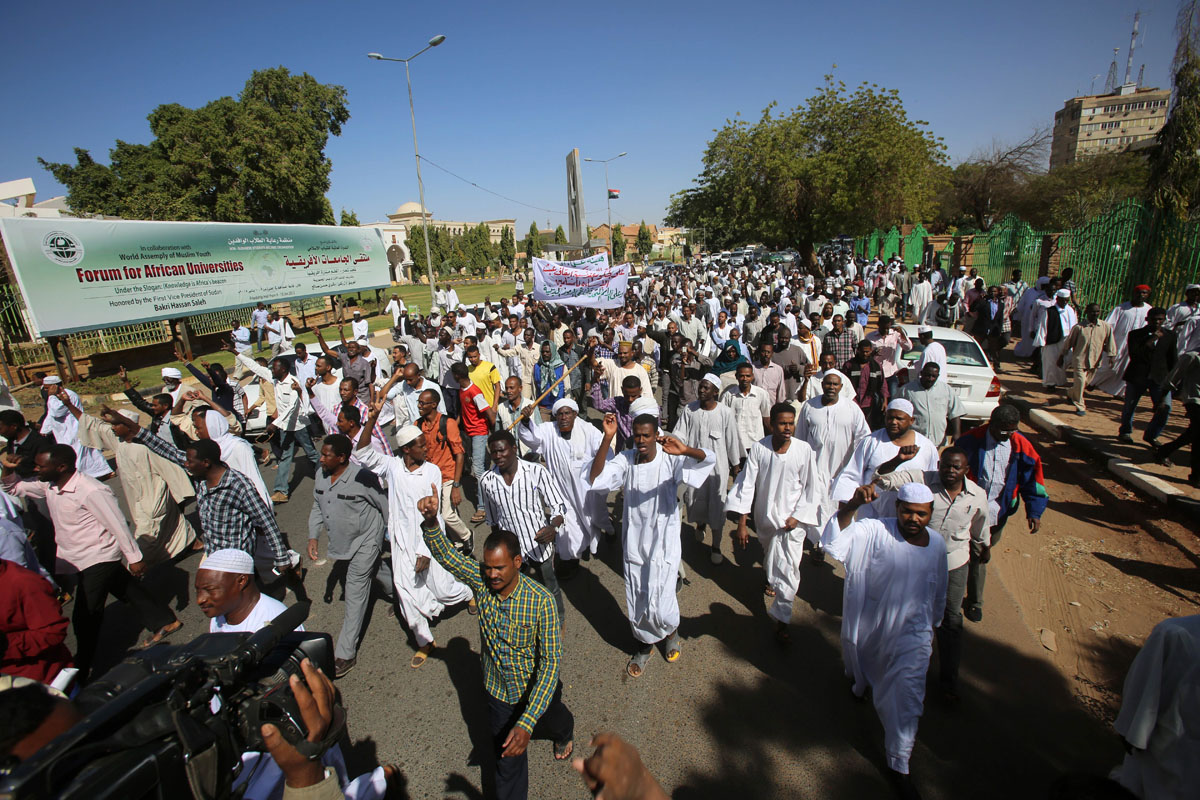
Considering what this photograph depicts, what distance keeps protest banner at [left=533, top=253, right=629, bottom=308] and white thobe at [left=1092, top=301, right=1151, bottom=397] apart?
8.13 meters

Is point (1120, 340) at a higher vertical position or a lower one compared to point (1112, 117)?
lower

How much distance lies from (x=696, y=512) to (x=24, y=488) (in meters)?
6.11

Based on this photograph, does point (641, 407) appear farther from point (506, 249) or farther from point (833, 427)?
point (506, 249)

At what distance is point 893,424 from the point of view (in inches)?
161

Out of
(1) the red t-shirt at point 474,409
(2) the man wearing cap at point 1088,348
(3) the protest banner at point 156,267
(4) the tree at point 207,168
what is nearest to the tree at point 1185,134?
(2) the man wearing cap at point 1088,348

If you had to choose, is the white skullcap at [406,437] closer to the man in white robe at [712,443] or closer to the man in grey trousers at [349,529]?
the man in grey trousers at [349,529]

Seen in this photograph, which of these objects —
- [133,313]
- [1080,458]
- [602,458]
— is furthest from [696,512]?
[133,313]

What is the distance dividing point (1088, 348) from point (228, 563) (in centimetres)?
1069

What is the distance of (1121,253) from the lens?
41.7ft

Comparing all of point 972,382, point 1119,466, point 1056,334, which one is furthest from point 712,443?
point 1056,334

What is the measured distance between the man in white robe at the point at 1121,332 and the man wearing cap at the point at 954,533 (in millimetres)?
7377

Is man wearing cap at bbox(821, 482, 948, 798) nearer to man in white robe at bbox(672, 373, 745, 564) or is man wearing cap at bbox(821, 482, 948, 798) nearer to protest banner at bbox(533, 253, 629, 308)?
man in white robe at bbox(672, 373, 745, 564)

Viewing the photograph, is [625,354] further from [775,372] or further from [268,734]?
[268,734]

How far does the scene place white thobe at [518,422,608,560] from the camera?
4.86 metres
